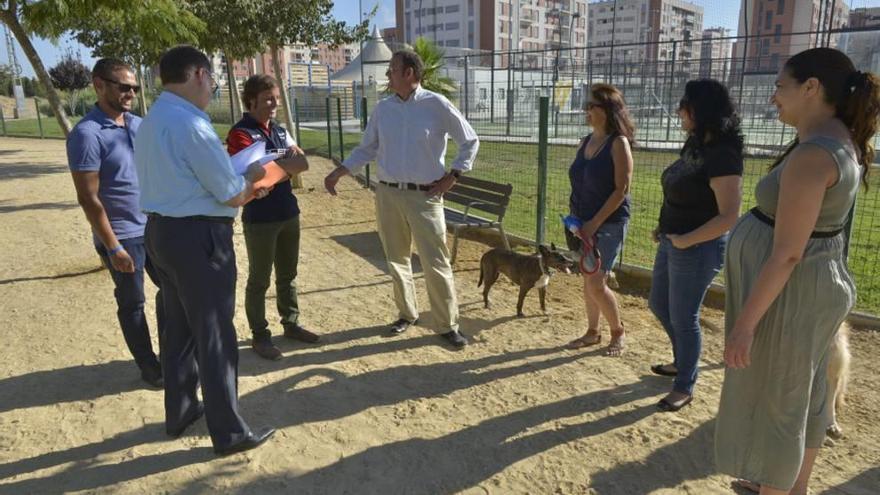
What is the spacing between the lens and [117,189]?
12.3 ft

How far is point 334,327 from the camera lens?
16.2ft

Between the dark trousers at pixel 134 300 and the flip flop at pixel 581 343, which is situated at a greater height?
the dark trousers at pixel 134 300

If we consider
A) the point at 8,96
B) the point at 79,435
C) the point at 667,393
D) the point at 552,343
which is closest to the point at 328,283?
the point at 552,343

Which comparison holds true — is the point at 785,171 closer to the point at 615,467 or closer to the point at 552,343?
the point at 615,467

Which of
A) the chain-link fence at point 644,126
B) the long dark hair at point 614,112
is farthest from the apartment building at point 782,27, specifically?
the long dark hair at point 614,112

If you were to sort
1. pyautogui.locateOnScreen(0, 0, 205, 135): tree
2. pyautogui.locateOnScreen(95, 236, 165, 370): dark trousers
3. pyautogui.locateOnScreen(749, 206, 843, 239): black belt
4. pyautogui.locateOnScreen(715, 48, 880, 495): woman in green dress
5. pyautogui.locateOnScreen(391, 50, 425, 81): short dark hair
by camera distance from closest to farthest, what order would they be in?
pyautogui.locateOnScreen(715, 48, 880, 495): woman in green dress < pyautogui.locateOnScreen(749, 206, 843, 239): black belt < pyautogui.locateOnScreen(95, 236, 165, 370): dark trousers < pyautogui.locateOnScreen(391, 50, 425, 81): short dark hair < pyautogui.locateOnScreen(0, 0, 205, 135): tree

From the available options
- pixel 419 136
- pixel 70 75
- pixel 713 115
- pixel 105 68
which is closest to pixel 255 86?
pixel 105 68

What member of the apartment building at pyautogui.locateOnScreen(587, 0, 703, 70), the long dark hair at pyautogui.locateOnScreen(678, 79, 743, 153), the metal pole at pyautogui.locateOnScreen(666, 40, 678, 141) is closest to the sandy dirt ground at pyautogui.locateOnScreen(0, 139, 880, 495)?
the long dark hair at pyautogui.locateOnScreen(678, 79, 743, 153)

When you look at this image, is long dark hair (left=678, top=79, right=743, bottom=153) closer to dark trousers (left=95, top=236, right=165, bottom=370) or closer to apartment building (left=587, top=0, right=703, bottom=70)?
dark trousers (left=95, top=236, right=165, bottom=370)

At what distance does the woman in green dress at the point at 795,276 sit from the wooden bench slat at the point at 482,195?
4149 mm

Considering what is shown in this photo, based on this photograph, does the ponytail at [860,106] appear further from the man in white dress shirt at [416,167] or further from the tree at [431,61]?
the tree at [431,61]

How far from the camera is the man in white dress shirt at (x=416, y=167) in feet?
14.1

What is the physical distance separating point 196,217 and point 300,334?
2000 millimetres

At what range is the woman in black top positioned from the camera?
3.05 m
